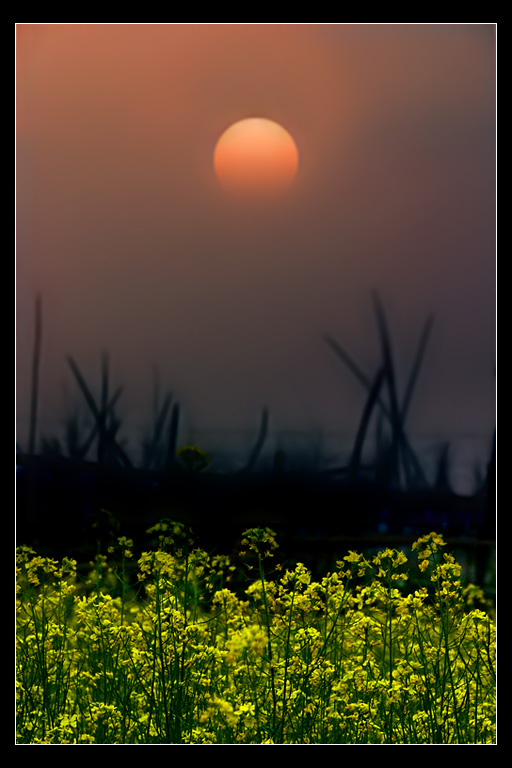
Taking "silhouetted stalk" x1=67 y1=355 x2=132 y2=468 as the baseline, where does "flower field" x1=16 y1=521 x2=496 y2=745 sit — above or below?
below

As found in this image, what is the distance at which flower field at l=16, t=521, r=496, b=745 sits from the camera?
10.7 feet

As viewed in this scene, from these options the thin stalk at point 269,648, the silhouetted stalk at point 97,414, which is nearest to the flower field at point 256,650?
the thin stalk at point 269,648

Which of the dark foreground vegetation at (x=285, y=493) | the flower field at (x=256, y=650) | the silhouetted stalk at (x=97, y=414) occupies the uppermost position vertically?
the silhouetted stalk at (x=97, y=414)

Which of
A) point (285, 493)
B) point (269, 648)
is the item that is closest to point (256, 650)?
point (269, 648)

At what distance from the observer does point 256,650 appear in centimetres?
331

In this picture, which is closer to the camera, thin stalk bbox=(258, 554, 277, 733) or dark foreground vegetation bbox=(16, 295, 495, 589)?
thin stalk bbox=(258, 554, 277, 733)

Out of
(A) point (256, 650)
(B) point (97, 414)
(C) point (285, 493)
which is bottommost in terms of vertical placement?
(A) point (256, 650)

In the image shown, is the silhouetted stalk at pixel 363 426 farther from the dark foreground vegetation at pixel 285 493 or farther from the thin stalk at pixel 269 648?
the thin stalk at pixel 269 648

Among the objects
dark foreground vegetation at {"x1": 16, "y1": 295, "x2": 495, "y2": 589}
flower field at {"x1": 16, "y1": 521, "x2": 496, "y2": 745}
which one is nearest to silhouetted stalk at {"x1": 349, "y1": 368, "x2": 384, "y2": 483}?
dark foreground vegetation at {"x1": 16, "y1": 295, "x2": 495, "y2": 589}

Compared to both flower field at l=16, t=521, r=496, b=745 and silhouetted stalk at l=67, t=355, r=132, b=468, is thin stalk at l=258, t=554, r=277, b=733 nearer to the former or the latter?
flower field at l=16, t=521, r=496, b=745

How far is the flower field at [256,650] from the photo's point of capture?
326 cm

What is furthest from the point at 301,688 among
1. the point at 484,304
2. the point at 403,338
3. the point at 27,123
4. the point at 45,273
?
the point at 27,123

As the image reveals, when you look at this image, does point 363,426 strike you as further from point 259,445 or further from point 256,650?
point 256,650
